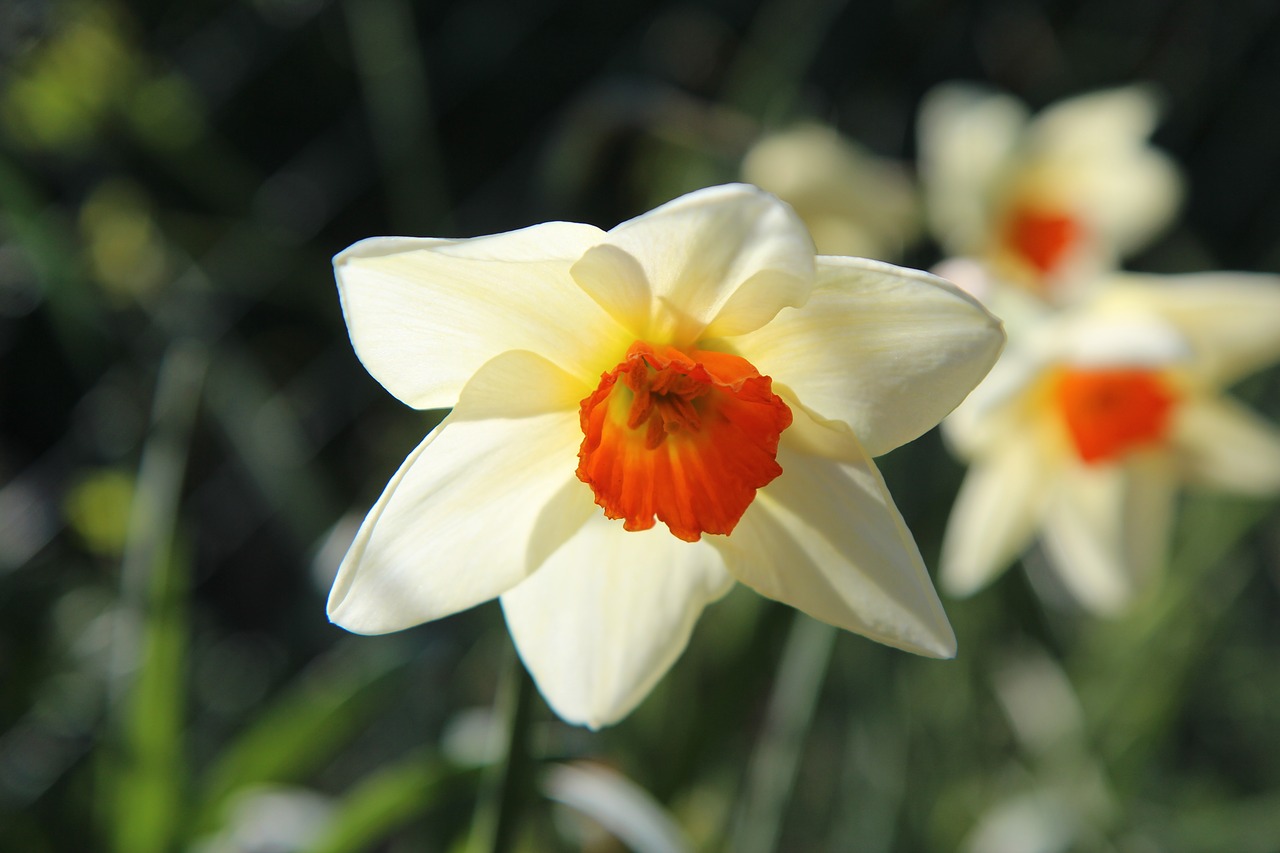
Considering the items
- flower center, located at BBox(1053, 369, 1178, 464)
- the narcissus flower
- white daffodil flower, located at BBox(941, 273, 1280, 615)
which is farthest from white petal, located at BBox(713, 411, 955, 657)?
flower center, located at BBox(1053, 369, 1178, 464)

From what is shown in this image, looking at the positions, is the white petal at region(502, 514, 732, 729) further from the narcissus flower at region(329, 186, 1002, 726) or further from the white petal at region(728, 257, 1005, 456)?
the white petal at region(728, 257, 1005, 456)

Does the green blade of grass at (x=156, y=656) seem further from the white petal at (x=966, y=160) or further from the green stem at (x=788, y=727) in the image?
the white petal at (x=966, y=160)

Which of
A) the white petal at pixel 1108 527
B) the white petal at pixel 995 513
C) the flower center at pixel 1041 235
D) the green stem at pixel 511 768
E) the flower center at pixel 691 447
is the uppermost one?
the flower center at pixel 691 447

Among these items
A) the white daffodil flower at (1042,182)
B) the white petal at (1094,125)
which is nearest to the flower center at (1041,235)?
the white daffodil flower at (1042,182)

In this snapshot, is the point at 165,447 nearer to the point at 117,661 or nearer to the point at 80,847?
the point at 117,661

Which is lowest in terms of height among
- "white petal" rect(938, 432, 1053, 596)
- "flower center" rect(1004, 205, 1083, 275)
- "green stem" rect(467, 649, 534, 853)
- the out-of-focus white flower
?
"flower center" rect(1004, 205, 1083, 275)

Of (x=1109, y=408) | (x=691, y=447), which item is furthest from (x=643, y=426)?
(x=1109, y=408)
